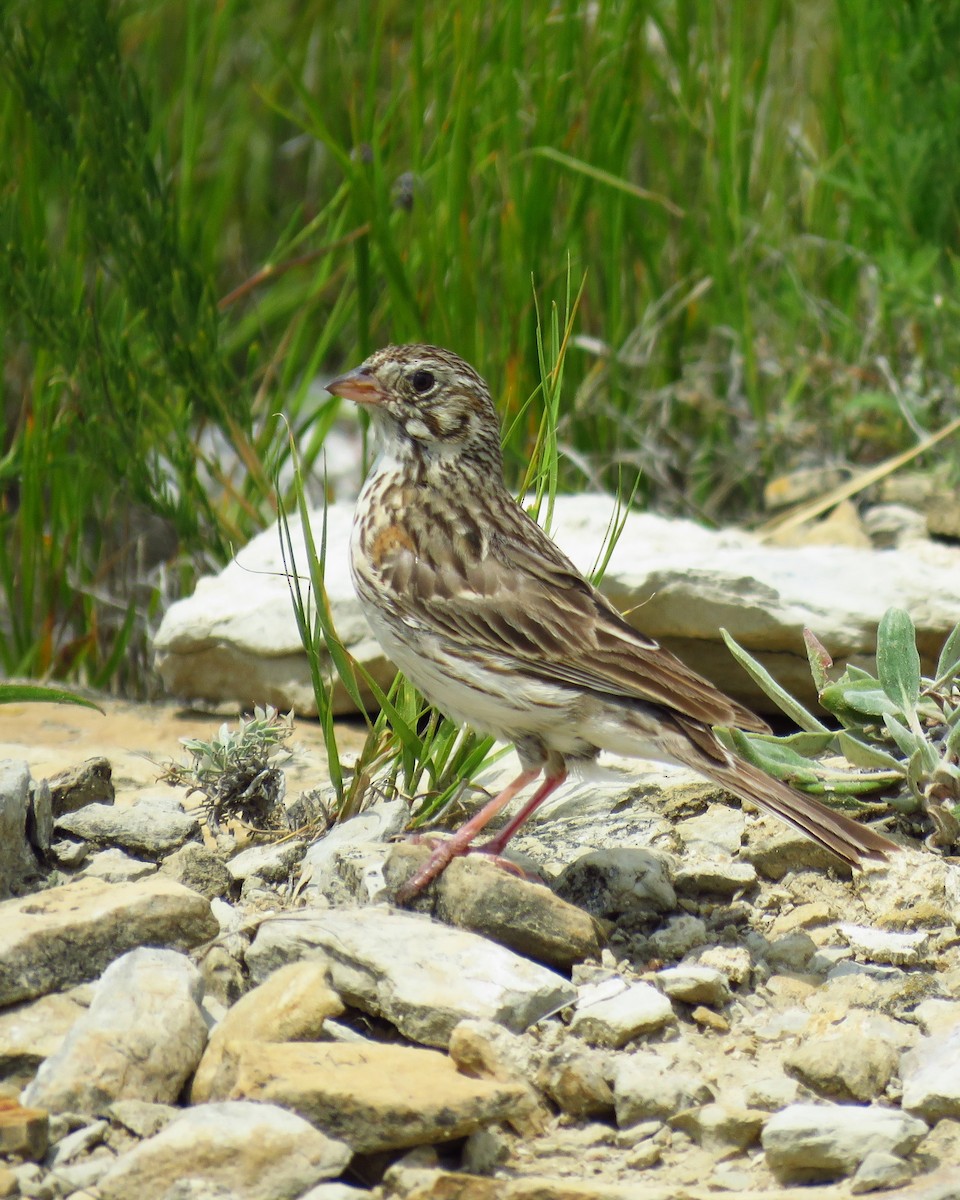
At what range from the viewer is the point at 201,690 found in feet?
16.1

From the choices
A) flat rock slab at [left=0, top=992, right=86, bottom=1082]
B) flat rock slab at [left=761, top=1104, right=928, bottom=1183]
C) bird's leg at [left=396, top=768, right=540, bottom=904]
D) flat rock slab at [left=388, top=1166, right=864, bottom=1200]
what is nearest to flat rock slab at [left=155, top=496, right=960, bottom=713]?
bird's leg at [left=396, top=768, right=540, bottom=904]

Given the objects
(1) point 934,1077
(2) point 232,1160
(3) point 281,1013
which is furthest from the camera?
(3) point 281,1013

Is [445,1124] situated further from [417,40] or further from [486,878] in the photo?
[417,40]

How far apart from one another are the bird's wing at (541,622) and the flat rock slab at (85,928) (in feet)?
3.08

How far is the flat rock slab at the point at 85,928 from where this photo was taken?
9.34 ft

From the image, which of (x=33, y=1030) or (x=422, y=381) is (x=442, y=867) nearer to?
(x=33, y=1030)

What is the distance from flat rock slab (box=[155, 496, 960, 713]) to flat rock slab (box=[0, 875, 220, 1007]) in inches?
59.2

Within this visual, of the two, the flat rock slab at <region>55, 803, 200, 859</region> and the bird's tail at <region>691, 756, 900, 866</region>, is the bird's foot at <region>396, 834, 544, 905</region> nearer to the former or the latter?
the bird's tail at <region>691, 756, 900, 866</region>

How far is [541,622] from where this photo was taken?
11.8ft

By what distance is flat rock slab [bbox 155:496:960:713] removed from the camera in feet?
14.8

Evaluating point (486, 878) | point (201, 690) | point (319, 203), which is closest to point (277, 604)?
point (201, 690)

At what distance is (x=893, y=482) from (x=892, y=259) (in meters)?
1.10

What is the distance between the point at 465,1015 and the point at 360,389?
1.90 meters

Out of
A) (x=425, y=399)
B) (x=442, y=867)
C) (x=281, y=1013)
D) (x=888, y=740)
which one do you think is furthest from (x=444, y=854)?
(x=425, y=399)
